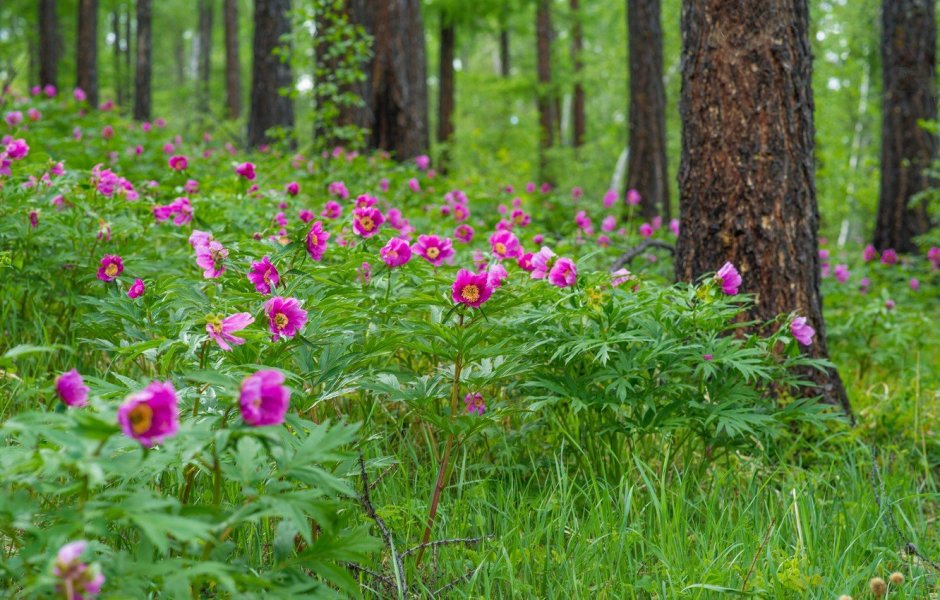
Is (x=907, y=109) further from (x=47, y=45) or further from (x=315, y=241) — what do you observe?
(x=47, y=45)

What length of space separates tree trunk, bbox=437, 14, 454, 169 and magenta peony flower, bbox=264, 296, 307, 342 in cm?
1472

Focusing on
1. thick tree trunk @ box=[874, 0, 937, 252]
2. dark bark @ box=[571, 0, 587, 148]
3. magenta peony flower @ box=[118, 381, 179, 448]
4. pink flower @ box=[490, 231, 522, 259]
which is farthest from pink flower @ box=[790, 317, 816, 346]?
dark bark @ box=[571, 0, 587, 148]

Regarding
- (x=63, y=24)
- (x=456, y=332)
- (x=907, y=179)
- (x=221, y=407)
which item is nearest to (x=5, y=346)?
(x=221, y=407)

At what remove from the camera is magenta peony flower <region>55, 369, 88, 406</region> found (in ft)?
4.65

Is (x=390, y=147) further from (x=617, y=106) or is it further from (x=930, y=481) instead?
(x=617, y=106)

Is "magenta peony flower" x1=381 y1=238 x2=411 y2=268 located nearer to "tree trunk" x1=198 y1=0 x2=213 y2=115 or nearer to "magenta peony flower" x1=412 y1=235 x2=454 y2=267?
"magenta peony flower" x1=412 y1=235 x2=454 y2=267

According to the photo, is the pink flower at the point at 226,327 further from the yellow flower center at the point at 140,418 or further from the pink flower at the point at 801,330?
the pink flower at the point at 801,330

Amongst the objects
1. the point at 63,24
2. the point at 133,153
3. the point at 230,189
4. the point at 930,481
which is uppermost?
the point at 63,24

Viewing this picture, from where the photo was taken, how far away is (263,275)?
2.29 m

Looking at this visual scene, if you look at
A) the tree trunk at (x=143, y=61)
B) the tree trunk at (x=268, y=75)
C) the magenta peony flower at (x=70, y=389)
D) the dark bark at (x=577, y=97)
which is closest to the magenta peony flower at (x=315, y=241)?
the magenta peony flower at (x=70, y=389)

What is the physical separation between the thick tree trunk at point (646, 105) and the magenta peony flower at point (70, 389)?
8552 millimetres

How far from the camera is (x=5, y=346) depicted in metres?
3.26

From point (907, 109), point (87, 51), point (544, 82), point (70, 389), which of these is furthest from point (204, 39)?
point (70, 389)

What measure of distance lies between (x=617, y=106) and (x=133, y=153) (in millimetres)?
17751
